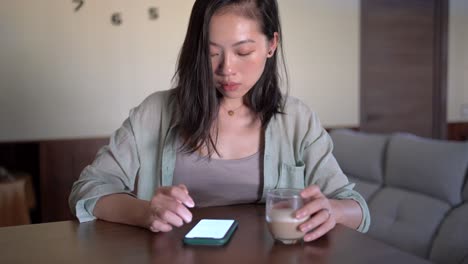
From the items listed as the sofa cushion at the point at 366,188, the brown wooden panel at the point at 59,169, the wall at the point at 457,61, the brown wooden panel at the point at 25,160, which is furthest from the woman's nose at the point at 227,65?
the wall at the point at 457,61

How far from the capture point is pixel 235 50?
1.25m

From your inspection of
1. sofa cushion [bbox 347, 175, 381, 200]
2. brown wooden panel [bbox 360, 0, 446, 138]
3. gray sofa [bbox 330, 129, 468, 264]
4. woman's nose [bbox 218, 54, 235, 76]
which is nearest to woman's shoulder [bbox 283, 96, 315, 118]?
woman's nose [bbox 218, 54, 235, 76]

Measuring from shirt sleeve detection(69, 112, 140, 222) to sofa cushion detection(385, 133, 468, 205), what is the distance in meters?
1.45

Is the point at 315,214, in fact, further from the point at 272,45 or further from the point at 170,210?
the point at 272,45

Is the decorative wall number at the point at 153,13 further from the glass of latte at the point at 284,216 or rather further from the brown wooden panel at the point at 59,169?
the glass of latte at the point at 284,216

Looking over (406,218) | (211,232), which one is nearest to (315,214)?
(211,232)

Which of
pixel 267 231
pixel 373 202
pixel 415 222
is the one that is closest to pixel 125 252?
pixel 267 231

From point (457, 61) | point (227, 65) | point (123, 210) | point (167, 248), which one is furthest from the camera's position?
point (457, 61)

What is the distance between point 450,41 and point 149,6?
293cm

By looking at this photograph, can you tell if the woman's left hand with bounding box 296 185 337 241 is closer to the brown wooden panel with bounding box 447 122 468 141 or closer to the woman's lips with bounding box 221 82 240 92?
the woman's lips with bounding box 221 82 240 92

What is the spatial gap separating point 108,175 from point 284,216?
0.57 metres

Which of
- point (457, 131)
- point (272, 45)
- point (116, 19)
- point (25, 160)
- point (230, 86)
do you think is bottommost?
point (457, 131)

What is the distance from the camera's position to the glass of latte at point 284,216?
2.86 ft

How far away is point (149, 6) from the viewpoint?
325 centimetres
